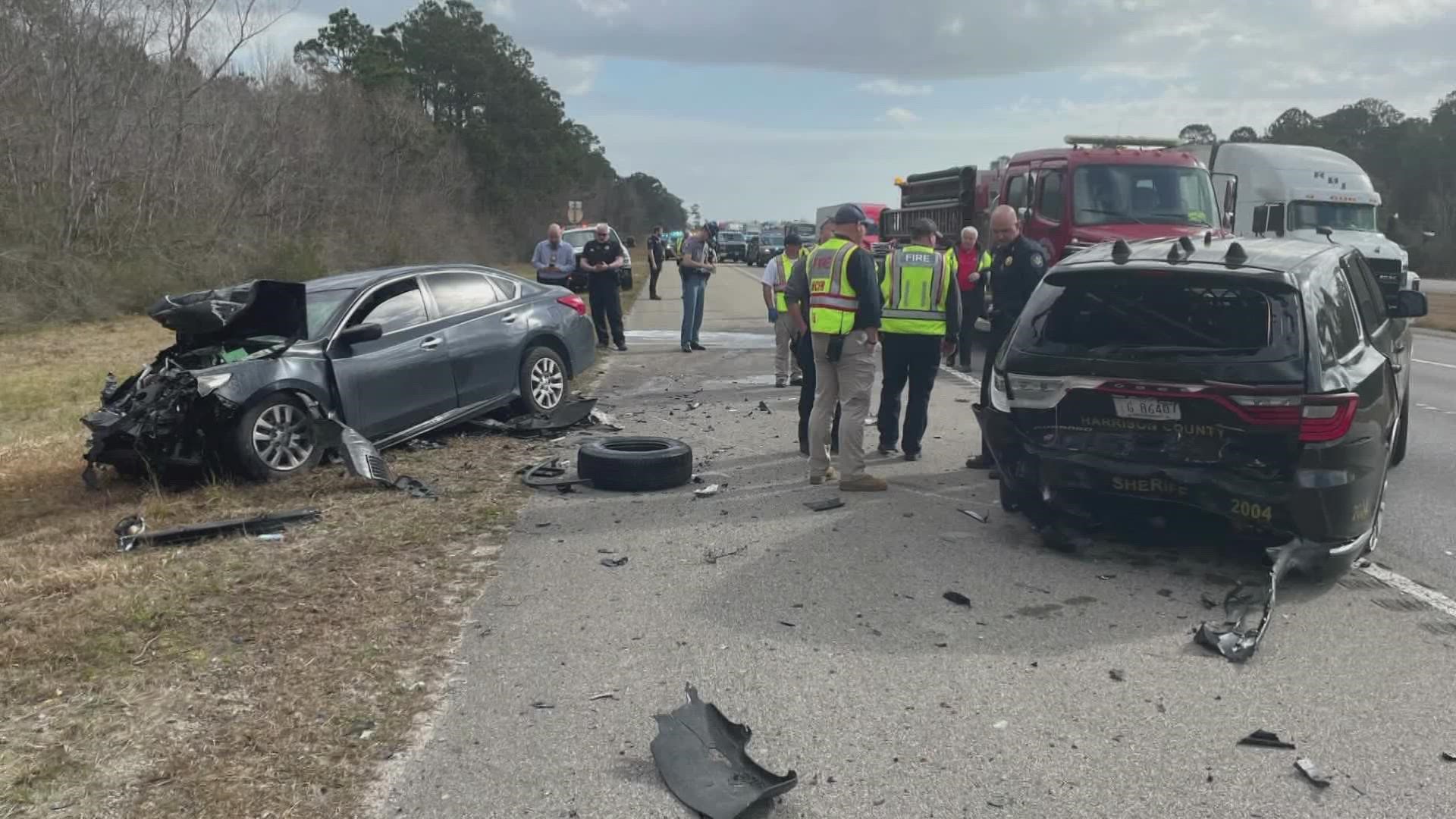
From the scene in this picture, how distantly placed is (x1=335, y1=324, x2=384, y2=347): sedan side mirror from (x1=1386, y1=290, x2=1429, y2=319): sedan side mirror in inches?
279

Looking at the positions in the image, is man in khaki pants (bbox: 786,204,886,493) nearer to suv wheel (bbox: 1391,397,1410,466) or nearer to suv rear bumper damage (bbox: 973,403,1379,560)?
suv rear bumper damage (bbox: 973,403,1379,560)

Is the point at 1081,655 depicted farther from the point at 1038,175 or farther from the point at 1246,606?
the point at 1038,175

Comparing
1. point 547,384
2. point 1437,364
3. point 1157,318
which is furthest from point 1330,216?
A: point 1157,318

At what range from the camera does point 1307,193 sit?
19328 millimetres

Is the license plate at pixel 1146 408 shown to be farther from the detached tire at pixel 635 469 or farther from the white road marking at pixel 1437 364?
the white road marking at pixel 1437 364

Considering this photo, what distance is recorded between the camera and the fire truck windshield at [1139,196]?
14.4m

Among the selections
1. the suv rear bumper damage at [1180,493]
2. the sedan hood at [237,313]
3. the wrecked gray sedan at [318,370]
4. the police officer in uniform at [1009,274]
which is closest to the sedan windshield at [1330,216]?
the police officer in uniform at [1009,274]

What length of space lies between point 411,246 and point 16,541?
36.4 m

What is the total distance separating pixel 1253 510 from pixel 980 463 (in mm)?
3147

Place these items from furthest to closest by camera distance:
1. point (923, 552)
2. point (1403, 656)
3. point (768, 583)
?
point (923, 552) < point (768, 583) < point (1403, 656)

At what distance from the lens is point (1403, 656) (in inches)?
183

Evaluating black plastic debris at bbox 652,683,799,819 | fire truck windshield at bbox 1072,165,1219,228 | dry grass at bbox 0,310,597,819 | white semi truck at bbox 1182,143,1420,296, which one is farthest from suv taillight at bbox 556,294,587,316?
white semi truck at bbox 1182,143,1420,296

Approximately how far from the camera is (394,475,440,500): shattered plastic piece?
7617mm

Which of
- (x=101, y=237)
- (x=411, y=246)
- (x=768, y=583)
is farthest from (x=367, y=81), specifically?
(x=768, y=583)
